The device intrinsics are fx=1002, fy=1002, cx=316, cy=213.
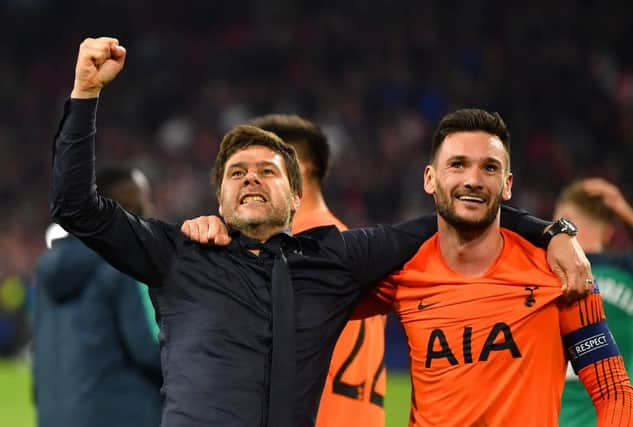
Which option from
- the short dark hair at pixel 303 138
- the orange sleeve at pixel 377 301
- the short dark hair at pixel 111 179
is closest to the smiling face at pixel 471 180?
the orange sleeve at pixel 377 301

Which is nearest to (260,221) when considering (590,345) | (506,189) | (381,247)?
(381,247)

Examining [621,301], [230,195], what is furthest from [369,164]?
[230,195]

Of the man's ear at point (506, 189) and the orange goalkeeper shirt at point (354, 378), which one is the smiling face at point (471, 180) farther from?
the orange goalkeeper shirt at point (354, 378)

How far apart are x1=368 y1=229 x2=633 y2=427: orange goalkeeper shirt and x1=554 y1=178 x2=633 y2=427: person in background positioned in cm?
116

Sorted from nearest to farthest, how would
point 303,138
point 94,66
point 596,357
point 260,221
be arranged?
point 94,66 < point 596,357 < point 260,221 < point 303,138

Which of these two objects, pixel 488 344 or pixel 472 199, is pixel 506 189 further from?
pixel 488 344

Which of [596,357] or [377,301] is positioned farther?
[377,301]

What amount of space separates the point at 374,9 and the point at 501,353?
13.5 m

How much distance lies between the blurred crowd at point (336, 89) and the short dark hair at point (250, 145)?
880 centimetres

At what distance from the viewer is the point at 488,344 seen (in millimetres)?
3051

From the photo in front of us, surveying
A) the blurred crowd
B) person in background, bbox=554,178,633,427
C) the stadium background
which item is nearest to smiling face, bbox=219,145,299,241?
person in background, bbox=554,178,633,427

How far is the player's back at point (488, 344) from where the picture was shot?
9.78ft

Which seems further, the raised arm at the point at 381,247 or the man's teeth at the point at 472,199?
the raised arm at the point at 381,247

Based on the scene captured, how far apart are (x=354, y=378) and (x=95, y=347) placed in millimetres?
1177
